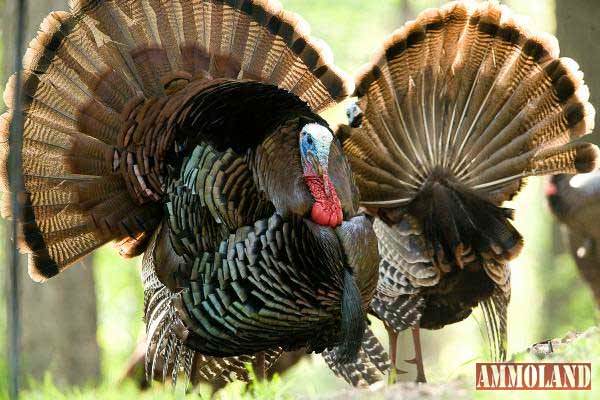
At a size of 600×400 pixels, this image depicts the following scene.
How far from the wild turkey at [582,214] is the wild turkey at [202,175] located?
1709mm

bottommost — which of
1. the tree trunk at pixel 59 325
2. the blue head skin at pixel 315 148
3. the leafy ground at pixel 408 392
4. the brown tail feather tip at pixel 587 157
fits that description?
the leafy ground at pixel 408 392

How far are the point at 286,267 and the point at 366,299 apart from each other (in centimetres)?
38

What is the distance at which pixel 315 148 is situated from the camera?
3.44 metres

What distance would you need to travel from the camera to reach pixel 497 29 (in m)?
4.40

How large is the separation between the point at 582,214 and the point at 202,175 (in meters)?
2.57

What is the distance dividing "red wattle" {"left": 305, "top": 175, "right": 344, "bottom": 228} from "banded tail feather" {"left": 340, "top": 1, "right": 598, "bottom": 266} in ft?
3.38

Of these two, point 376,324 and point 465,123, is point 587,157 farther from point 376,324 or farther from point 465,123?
point 376,324

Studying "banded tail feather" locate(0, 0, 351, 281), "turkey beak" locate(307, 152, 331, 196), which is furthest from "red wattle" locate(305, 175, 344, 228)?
"banded tail feather" locate(0, 0, 351, 281)

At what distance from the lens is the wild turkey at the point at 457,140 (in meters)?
4.41

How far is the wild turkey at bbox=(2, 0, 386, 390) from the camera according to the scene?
11.3 feet

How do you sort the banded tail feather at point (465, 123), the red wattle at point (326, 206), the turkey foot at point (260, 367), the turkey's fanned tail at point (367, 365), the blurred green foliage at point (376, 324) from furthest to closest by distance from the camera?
1. the blurred green foliage at point (376, 324)
2. the turkey's fanned tail at point (367, 365)
3. the banded tail feather at point (465, 123)
4. the turkey foot at point (260, 367)
5. the red wattle at point (326, 206)

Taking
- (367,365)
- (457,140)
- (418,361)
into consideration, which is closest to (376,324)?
(418,361)

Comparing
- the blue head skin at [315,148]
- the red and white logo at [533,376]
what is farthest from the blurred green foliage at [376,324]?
the blue head skin at [315,148]

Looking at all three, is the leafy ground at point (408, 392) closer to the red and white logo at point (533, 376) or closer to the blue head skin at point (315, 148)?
the red and white logo at point (533, 376)
